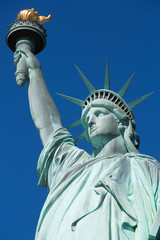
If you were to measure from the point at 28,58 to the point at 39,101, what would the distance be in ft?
3.31

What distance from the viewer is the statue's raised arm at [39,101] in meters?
11.9

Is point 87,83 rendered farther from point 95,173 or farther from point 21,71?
point 95,173

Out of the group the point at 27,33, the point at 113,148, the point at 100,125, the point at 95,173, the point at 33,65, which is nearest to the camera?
the point at 95,173

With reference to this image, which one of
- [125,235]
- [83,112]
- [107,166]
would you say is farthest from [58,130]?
[125,235]

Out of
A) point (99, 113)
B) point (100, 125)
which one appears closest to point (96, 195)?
point (100, 125)

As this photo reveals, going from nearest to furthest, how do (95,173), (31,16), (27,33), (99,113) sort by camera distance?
1. (95,173)
2. (99,113)
3. (27,33)
4. (31,16)

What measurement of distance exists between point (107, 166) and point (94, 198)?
847 millimetres

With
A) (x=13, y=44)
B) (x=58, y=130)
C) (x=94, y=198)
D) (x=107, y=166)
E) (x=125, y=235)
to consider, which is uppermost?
(x=13, y=44)

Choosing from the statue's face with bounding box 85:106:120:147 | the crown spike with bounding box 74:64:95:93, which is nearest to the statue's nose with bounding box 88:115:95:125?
the statue's face with bounding box 85:106:120:147

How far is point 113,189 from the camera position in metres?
9.71

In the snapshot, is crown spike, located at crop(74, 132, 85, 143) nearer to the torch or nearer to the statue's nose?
the statue's nose

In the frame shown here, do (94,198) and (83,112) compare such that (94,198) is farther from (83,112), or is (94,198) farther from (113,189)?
(83,112)

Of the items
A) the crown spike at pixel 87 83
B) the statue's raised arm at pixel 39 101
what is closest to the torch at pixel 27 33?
the statue's raised arm at pixel 39 101

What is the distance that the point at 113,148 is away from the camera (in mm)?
11211
